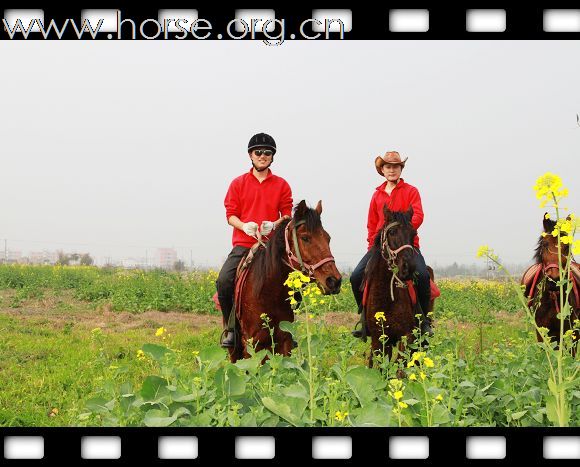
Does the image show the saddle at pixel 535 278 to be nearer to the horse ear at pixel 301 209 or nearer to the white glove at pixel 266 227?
the horse ear at pixel 301 209

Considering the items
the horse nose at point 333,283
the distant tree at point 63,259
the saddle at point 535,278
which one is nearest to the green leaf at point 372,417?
the horse nose at point 333,283

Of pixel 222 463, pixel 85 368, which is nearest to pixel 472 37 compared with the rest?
pixel 222 463

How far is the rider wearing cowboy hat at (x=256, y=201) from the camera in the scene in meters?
6.26

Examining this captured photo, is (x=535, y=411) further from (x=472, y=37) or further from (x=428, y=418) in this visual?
(x=472, y=37)

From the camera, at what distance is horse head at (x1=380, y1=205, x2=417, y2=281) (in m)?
6.59

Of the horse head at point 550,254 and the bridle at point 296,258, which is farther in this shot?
the horse head at point 550,254

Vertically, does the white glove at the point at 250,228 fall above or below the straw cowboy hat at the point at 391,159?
below

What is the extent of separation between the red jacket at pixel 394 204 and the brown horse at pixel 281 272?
138cm

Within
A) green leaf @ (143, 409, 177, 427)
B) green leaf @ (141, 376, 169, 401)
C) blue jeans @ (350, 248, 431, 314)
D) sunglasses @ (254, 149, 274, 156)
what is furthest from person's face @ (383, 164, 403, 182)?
green leaf @ (143, 409, 177, 427)

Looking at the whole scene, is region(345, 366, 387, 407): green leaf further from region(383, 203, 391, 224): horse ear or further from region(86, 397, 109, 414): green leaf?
region(383, 203, 391, 224): horse ear

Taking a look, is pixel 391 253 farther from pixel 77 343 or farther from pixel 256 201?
pixel 77 343

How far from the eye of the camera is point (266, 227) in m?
6.40

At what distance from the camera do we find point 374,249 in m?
7.14

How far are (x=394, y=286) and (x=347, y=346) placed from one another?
7.59 feet
